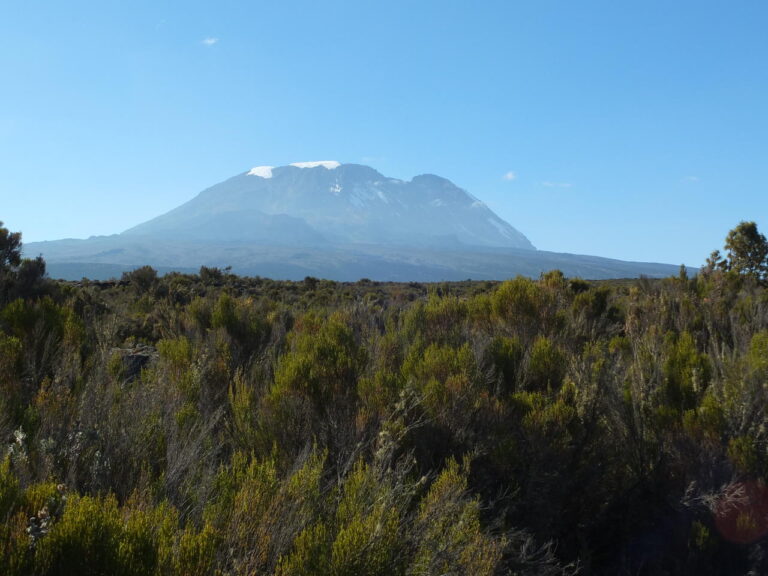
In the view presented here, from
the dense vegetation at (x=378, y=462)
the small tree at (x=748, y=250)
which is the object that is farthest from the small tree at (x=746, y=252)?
the dense vegetation at (x=378, y=462)

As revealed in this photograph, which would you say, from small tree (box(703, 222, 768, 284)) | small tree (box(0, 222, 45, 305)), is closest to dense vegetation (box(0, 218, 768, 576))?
small tree (box(0, 222, 45, 305))

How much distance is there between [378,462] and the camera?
2.92 m

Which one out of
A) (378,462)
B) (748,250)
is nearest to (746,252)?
(748,250)

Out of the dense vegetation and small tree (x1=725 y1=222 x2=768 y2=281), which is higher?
small tree (x1=725 y1=222 x2=768 y2=281)

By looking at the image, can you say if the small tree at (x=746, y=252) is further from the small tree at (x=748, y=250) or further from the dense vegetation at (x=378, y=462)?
the dense vegetation at (x=378, y=462)

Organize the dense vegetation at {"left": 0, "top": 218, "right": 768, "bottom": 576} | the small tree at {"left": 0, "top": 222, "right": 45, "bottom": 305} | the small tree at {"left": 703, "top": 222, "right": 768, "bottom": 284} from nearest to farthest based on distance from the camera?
the dense vegetation at {"left": 0, "top": 218, "right": 768, "bottom": 576} < the small tree at {"left": 0, "top": 222, "right": 45, "bottom": 305} < the small tree at {"left": 703, "top": 222, "right": 768, "bottom": 284}

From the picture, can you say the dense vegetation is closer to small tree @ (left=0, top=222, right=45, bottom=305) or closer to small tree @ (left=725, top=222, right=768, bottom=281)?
small tree @ (left=0, top=222, right=45, bottom=305)

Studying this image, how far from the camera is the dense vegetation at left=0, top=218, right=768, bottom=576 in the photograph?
185 cm

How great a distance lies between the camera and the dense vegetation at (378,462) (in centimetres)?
Answer: 185

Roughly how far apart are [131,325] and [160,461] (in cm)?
774

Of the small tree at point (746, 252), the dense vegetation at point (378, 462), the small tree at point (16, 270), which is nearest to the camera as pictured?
the dense vegetation at point (378, 462)

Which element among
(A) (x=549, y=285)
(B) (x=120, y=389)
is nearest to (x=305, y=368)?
(B) (x=120, y=389)

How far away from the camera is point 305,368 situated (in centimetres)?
421

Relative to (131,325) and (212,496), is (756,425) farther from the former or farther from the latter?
(131,325)
